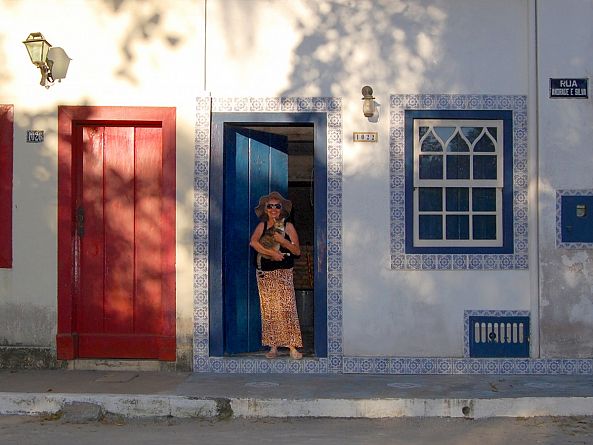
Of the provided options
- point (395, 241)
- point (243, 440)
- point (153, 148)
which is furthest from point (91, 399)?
point (395, 241)

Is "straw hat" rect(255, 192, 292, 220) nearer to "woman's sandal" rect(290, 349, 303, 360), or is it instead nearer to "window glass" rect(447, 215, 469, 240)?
"woman's sandal" rect(290, 349, 303, 360)

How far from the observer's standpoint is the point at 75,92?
328 inches

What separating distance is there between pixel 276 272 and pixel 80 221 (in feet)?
6.91

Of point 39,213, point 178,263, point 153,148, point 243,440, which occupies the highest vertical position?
point 153,148

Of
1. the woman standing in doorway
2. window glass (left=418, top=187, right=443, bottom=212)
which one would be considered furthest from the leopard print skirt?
window glass (left=418, top=187, right=443, bottom=212)

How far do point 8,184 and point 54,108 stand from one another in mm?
907

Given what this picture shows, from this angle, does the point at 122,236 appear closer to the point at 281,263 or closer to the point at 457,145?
the point at 281,263

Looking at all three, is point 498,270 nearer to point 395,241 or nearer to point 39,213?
point 395,241

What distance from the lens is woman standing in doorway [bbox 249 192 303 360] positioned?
8.37 meters

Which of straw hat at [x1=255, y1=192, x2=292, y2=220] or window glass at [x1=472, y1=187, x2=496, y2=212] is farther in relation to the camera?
straw hat at [x1=255, y1=192, x2=292, y2=220]

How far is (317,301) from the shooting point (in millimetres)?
8250

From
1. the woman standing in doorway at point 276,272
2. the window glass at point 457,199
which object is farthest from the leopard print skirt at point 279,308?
the window glass at point 457,199

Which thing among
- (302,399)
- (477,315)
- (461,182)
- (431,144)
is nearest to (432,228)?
(461,182)

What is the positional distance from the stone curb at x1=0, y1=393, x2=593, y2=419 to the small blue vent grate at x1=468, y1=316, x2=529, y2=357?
1146 millimetres
